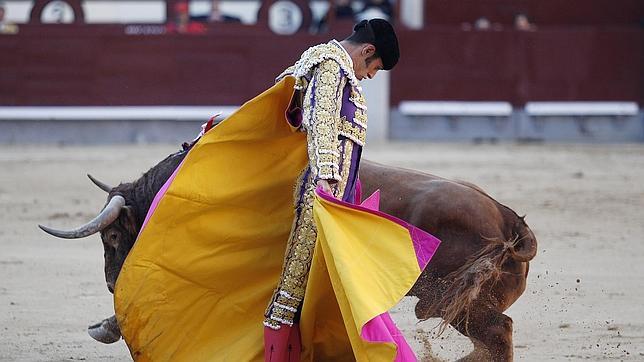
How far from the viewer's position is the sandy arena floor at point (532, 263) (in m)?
3.82

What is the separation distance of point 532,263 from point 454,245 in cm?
172

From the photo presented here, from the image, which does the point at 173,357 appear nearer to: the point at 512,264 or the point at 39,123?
the point at 512,264

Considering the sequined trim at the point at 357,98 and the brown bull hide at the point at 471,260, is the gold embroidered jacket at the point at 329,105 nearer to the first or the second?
the sequined trim at the point at 357,98

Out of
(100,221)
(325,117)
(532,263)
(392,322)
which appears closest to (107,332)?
(100,221)

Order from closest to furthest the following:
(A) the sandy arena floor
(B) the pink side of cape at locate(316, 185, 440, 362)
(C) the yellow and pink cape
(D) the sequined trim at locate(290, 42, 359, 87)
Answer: (B) the pink side of cape at locate(316, 185, 440, 362), (D) the sequined trim at locate(290, 42, 359, 87), (C) the yellow and pink cape, (A) the sandy arena floor

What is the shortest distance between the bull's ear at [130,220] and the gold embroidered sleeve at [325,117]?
0.72m

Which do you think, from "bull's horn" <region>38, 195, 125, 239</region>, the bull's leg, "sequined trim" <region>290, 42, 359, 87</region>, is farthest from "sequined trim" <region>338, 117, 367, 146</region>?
"bull's horn" <region>38, 195, 125, 239</region>

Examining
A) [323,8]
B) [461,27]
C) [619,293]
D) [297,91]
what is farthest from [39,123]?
[297,91]

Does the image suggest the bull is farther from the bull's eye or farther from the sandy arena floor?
the sandy arena floor

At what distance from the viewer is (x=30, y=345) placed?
3.74 meters

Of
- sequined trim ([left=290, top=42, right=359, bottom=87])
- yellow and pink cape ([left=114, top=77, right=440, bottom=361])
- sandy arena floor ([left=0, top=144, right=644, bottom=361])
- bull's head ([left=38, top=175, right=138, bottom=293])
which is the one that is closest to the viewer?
sequined trim ([left=290, top=42, right=359, bottom=87])

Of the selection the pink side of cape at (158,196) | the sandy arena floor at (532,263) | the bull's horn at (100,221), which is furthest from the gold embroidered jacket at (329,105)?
the sandy arena floor at (532,263)

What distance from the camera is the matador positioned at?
115 inches

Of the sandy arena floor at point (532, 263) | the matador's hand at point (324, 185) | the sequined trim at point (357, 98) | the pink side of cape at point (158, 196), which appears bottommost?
the sandy arena floor at point (532, 263)
